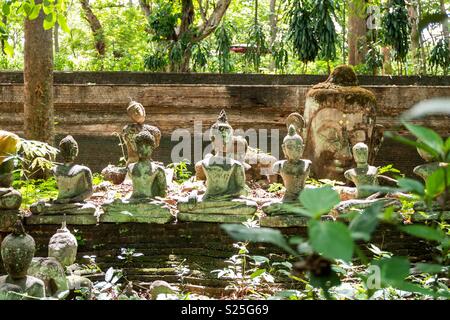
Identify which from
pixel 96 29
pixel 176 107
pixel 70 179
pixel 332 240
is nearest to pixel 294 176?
pixel 70 179

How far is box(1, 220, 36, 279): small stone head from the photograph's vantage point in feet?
13.9

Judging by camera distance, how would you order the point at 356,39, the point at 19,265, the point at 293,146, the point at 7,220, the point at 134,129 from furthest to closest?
the point at 356,39 < the point at 134,129 < the point at 293,146 < the point at 7,220 < the point at 19,265

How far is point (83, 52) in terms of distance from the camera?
69.6 feet

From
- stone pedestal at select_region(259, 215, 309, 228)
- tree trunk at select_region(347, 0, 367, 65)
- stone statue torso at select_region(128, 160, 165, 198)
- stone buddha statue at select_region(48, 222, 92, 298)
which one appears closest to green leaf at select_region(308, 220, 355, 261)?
stone buddha statue at select_region(48, 222, 92, 298)

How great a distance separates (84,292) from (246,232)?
3.26m

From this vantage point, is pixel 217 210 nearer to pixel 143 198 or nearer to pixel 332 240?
pixel 143 198

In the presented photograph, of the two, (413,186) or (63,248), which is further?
(63,248)

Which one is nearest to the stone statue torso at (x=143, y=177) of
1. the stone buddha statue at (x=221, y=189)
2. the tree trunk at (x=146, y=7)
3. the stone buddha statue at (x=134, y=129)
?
the stone buddha statue at (x=221, y=189)

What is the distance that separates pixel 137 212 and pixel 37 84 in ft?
10.9

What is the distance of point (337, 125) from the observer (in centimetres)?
910

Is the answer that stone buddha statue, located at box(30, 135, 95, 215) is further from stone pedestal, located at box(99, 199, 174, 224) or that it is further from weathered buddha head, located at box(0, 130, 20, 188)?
weathered buddha head, located at box(0, 130, 20, 188)

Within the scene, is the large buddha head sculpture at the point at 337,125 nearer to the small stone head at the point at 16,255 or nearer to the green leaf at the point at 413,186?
the small stone head at the point at 16,255
